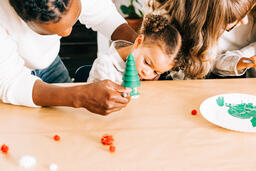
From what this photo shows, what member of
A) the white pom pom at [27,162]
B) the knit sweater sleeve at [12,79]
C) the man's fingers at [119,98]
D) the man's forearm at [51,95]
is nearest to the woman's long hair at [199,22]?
the man's fingers at [119,98]

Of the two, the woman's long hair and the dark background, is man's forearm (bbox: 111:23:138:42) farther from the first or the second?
the dark background

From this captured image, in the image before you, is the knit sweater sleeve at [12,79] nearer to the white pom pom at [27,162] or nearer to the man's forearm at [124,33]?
the white pom pom at [27,162]

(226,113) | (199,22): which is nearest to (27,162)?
(226,113)

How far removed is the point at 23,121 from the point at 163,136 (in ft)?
1.71

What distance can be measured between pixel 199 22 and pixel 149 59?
0.32 metres

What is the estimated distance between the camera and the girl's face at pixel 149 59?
1327 millimetres

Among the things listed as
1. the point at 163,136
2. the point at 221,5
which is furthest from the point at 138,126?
the point at 221,5

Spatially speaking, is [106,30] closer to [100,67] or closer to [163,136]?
[100,67]

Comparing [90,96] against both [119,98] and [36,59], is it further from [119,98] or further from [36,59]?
[36,59]

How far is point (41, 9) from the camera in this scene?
2.67 ft

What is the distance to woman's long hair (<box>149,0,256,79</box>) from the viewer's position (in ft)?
4.32

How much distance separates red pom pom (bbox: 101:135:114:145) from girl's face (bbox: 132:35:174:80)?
1.77 ft

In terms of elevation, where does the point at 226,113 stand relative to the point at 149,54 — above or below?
below

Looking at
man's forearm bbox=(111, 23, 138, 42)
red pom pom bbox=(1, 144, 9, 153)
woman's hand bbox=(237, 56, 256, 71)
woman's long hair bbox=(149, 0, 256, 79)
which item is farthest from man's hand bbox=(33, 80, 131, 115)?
woman's hand bbox=(237, 56, 256, 71)
